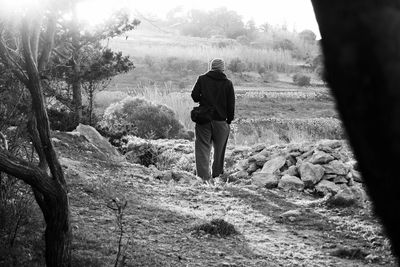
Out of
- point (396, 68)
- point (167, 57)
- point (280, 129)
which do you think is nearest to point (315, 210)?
point (396, 68)

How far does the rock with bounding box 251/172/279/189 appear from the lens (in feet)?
29.2

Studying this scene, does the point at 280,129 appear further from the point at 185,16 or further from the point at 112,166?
the point at 185,16

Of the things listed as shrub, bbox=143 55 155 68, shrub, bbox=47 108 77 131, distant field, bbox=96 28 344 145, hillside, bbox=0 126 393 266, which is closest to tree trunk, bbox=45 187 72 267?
hillside, bbox=0 126 393 266

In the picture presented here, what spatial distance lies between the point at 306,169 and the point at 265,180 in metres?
0.63

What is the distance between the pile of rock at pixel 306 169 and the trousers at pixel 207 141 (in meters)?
0.68

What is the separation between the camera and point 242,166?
34.1 ft

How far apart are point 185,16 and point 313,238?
2225 inches

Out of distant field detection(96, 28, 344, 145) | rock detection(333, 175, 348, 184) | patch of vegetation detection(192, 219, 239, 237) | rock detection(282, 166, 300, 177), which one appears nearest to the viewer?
patch of vegetation detection(192, 219, 239, 237)

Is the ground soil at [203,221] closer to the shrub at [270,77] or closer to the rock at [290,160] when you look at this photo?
the rock at [290,160]

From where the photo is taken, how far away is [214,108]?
A: 8.71 meters

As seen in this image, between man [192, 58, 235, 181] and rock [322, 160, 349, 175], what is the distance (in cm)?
161

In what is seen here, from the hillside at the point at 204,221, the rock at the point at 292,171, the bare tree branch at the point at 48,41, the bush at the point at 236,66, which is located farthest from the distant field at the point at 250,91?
the bare tree branch at the point at 48,41

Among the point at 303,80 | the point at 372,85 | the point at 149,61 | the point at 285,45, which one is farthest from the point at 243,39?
the point at 372,85

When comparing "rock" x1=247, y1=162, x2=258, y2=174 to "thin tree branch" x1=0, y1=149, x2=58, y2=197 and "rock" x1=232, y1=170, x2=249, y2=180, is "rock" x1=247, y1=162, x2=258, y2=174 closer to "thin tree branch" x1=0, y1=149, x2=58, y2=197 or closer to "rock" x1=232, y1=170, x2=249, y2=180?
"rock" x1=232, y1=170, x2=249, y2=180
